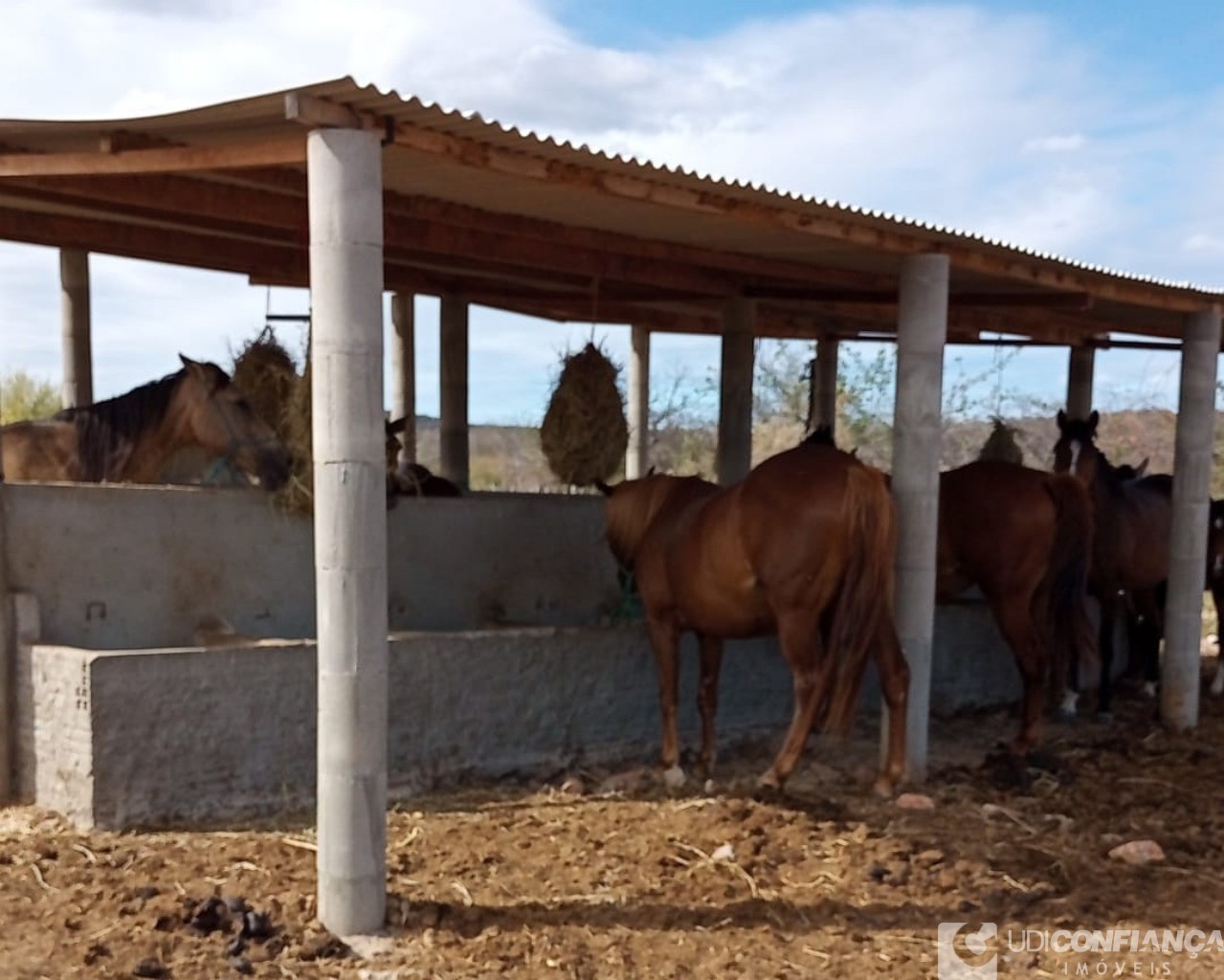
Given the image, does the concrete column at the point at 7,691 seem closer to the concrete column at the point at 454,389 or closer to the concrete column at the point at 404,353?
the concrete column at the point at 454,389

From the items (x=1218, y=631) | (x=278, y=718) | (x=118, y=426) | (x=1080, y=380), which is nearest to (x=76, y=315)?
(x=118, y=426)

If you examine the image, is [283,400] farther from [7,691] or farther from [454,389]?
[454,389]

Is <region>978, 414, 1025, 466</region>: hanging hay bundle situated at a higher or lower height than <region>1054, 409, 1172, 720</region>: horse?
higher

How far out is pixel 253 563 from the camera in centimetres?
598

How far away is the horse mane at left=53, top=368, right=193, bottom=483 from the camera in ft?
21.5

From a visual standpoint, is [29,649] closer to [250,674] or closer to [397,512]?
[250,674]

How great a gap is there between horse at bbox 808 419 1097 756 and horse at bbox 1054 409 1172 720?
1.39 meters

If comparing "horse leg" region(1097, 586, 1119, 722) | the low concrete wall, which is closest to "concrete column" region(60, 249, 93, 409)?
the low concrete wall

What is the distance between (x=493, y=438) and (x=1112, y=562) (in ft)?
78.4

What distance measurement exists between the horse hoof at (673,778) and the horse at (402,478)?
2.04 metres

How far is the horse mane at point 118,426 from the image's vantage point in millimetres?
6559

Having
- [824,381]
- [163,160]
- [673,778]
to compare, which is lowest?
[673,778]

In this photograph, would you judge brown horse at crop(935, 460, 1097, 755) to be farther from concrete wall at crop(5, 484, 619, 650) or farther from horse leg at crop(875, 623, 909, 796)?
concrete wall at crop(5, 484, 619, 650)

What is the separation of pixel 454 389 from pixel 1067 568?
17.4 ft
